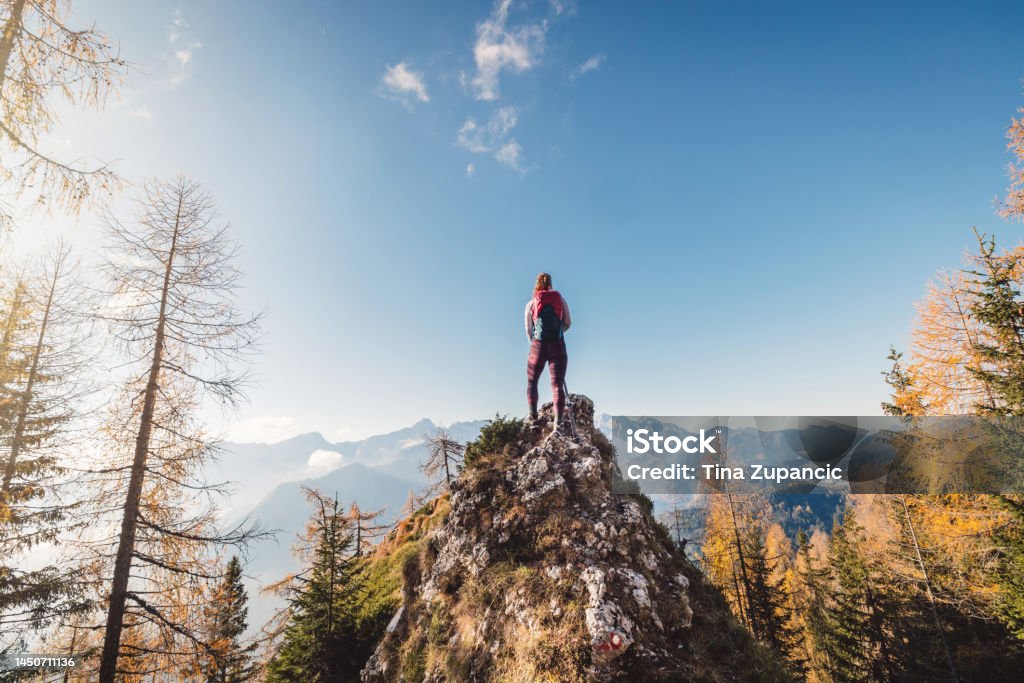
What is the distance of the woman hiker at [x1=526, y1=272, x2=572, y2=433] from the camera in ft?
28.0

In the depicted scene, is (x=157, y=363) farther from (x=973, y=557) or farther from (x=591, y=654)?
(x=973, y=557)

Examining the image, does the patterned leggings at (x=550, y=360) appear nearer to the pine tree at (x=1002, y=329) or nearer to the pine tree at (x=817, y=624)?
the pine tree at (x=1002, y=329)

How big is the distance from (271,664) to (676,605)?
49.1 feet

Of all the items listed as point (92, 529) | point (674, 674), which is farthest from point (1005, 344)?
point (92, 529)

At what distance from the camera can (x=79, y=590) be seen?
8742mm

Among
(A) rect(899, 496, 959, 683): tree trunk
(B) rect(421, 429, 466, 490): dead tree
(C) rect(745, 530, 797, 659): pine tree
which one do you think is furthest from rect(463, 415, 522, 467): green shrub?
Answer: (C) rect(745, 530, 797, 659): pine tree

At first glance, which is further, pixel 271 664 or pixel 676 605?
pixel 271 664

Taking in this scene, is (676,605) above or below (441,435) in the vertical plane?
below

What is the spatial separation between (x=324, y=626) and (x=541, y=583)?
36.4ft

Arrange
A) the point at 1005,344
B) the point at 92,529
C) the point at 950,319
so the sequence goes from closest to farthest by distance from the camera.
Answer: the point at 92,529 < the point at 1005,344 < the point at 950,319

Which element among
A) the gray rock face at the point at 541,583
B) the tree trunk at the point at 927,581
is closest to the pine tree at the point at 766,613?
the tree trunk at the point at 927,581

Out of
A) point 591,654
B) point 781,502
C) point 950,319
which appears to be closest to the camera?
point 591,654

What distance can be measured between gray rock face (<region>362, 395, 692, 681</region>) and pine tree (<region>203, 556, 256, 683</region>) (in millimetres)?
4098

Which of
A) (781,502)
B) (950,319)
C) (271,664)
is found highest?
(950,319)
